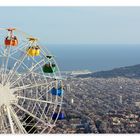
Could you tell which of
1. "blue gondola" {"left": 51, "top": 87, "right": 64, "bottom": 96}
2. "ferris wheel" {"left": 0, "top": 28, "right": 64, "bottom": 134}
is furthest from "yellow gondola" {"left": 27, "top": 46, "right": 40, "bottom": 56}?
"blue gondola" {"left": 51, "top": 87, "right": 64, "bottom": 96}

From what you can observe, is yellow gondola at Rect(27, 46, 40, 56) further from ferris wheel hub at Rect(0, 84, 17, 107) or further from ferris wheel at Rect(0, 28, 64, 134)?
ferris wheel hub at Rect(0, 84, 17, 107)

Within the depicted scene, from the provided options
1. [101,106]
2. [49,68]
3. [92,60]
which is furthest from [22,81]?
[92,60]

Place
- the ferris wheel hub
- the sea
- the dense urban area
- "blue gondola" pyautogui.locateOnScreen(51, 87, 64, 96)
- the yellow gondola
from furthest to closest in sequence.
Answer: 1. the sea
2. the dense urban area
3. "blue gondola" pyautogui.locateOnScreen(51, 87, 64, 96)
4. the yellow gondola
5. the ferris wheel hub

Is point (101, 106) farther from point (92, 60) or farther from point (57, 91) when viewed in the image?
point (92, 60)

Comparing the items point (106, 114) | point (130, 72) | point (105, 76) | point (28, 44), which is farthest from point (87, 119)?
point (130, 72)

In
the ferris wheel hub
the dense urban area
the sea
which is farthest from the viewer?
the sea

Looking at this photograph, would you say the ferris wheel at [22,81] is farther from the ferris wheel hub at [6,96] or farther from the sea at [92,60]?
the sea at [92,60]

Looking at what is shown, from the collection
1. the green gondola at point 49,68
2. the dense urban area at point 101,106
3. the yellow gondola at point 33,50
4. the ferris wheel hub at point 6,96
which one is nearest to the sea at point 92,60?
the dense urban area at point 101,106

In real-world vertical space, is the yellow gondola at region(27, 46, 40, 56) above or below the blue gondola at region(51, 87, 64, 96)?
above

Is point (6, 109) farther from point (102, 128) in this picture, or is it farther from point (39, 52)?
point (102, 128)
